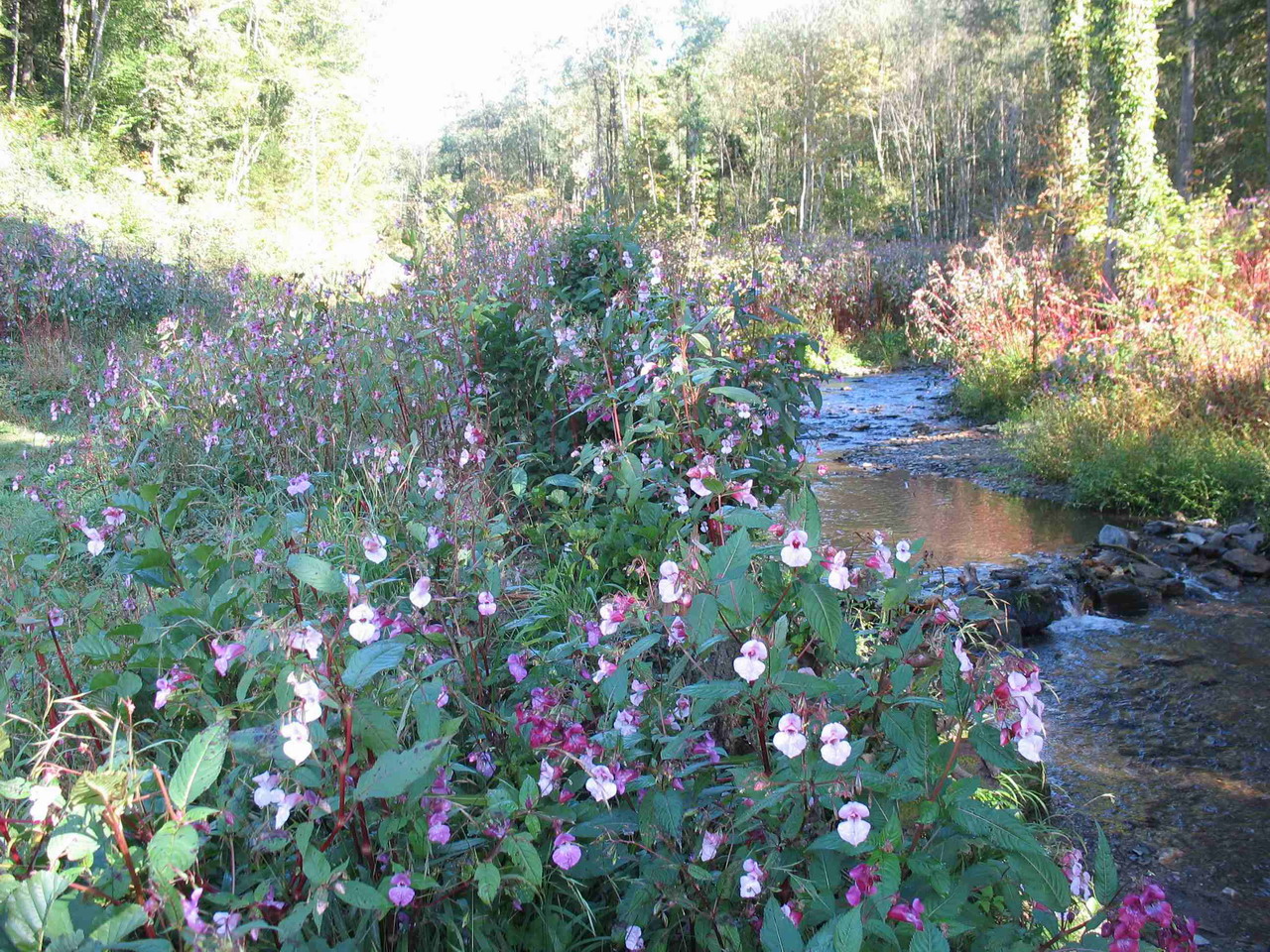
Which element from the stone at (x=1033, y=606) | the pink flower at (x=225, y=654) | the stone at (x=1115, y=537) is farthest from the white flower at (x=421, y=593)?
the stone at (x=1115, y=537)

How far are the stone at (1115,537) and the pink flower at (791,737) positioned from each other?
5.01 meters

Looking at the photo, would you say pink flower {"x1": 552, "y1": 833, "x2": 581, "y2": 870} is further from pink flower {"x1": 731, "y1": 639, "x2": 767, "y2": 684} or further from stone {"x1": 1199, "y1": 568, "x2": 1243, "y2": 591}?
stone {"x1": 1199, "y1": 568, "x2": 1243, "y2": 591}

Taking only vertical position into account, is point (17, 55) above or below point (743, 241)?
above

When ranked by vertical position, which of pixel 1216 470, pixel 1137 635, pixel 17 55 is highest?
pixel 17 55

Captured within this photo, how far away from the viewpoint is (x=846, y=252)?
15281 millimetres

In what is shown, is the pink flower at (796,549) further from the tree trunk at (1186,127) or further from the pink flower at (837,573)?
the tree trunk at (1186,127)

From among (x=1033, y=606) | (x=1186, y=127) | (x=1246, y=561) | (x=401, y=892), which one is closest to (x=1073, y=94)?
(x=1186, y=127)

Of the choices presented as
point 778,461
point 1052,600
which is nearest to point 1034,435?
point 1052,600

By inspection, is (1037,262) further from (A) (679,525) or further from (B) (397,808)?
(B) (397,808)

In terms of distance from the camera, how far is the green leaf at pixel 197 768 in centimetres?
111

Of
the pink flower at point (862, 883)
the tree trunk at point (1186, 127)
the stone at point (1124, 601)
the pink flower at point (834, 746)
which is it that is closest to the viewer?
the pink flower at point (834, 746)

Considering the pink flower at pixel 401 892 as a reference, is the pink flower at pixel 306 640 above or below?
above

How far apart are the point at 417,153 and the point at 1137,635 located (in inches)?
1982

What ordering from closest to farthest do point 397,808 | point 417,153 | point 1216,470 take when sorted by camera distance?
1. point 397,808
2. point 1216,470
3. point 417,153
